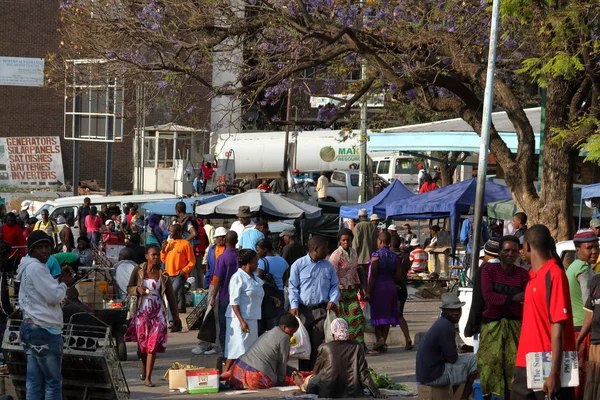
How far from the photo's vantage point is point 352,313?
13.7 meters

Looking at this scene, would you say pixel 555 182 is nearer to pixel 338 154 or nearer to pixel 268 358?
pixel 268 358

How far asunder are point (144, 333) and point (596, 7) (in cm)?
749

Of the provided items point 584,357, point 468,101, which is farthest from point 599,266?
point 468,101

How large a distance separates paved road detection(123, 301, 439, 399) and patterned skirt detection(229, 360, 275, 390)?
0.11 metres

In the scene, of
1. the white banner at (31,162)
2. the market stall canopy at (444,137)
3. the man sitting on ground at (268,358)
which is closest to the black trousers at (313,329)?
the man sitting on ground at (268,358)

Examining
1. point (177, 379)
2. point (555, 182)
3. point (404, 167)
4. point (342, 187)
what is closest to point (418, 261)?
point (555, 182)

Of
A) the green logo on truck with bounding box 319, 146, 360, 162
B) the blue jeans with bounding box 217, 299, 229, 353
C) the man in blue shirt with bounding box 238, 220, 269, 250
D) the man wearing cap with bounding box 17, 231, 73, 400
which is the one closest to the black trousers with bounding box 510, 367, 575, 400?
the man wearing cap with bounding box 17, 231, 73, 400

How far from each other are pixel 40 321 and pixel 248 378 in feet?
11.0

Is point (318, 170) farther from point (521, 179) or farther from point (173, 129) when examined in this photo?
point (521, 179)

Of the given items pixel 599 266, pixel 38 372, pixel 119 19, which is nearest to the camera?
pixel 38 372

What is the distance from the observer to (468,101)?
56.6 feet

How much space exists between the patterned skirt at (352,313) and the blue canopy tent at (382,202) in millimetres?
9789

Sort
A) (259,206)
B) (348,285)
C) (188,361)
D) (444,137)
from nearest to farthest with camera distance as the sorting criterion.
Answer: (348,285), (188,361), (259,206), (444,137)

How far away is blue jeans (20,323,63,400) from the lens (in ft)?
29.8
